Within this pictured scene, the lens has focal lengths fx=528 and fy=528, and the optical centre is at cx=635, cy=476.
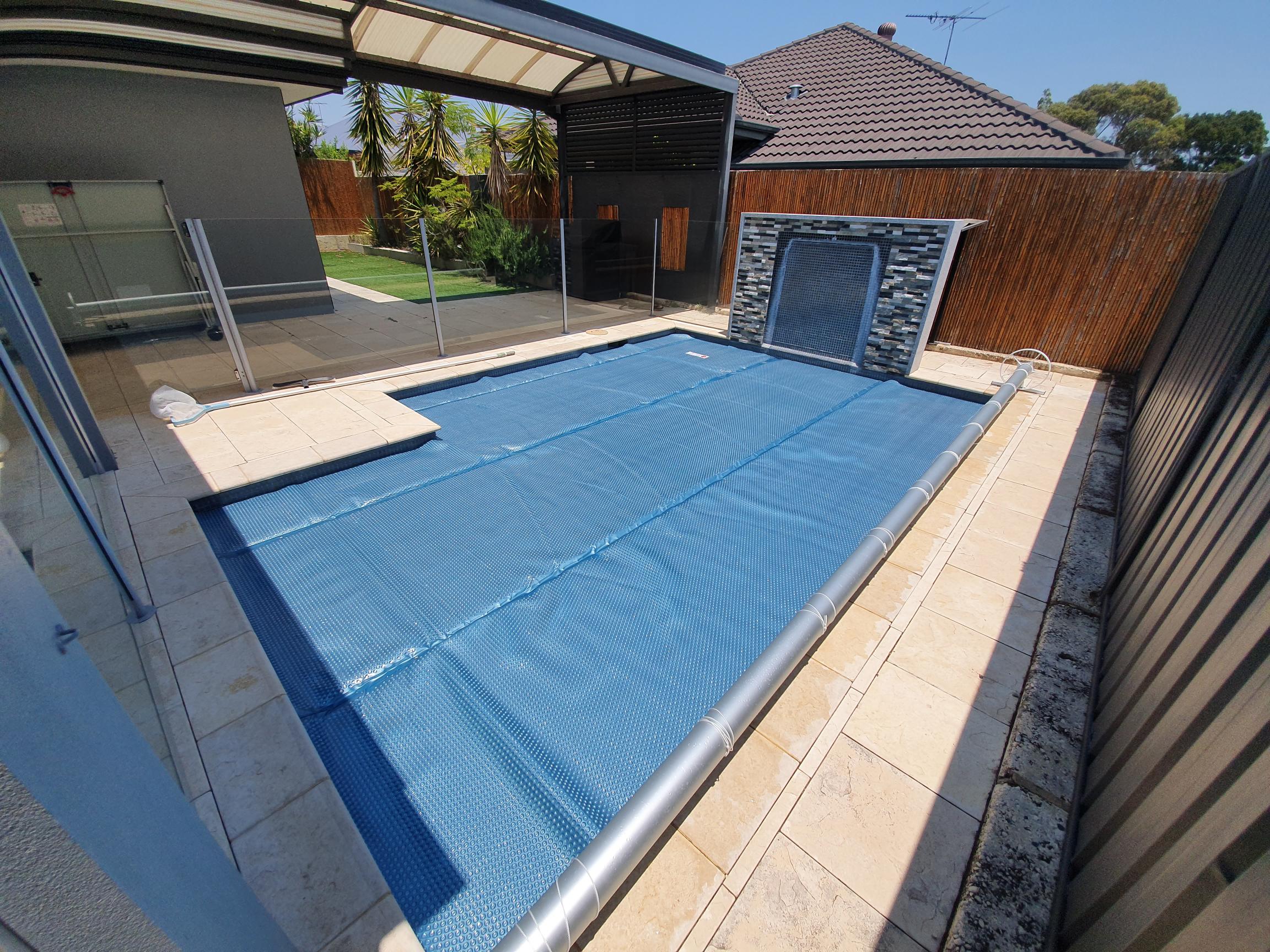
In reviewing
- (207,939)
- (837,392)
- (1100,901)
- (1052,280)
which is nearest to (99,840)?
(207,939)

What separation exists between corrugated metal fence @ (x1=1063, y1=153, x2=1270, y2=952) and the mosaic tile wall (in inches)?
127

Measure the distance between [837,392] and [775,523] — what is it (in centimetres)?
310

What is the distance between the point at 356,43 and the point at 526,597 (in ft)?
28.5

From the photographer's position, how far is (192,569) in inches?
114

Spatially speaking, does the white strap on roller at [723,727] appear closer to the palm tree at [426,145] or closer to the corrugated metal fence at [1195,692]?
the corrugated metal fence at [1195,692]

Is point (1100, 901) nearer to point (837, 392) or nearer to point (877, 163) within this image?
point (837, 392)

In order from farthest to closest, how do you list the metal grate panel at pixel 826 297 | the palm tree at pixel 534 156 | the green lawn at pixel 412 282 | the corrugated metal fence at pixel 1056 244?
1. the palm tree at pixel 534 156
2. the green lawn at pixel 412 282
3. the metal grate panel at pixel 826 297
4. the corrugated metal fence at pixel 1056 244

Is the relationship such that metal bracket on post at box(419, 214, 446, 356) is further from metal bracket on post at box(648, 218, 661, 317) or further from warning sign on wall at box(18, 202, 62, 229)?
metal bracket on post at box(648, 218, 661, 317)

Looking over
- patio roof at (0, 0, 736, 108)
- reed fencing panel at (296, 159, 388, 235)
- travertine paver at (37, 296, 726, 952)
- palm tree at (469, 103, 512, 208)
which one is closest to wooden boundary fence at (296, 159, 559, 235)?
reed fencing panel at (296, 159, 388, 235)

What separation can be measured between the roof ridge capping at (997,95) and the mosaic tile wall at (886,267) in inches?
99.6

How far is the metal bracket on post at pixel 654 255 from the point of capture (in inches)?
360

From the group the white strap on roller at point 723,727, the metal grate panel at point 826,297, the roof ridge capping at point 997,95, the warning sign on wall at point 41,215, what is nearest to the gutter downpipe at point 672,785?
the white strap on roller at point 723,727

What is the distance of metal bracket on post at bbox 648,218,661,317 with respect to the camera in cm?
916

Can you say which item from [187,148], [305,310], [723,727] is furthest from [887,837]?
[187,148]
